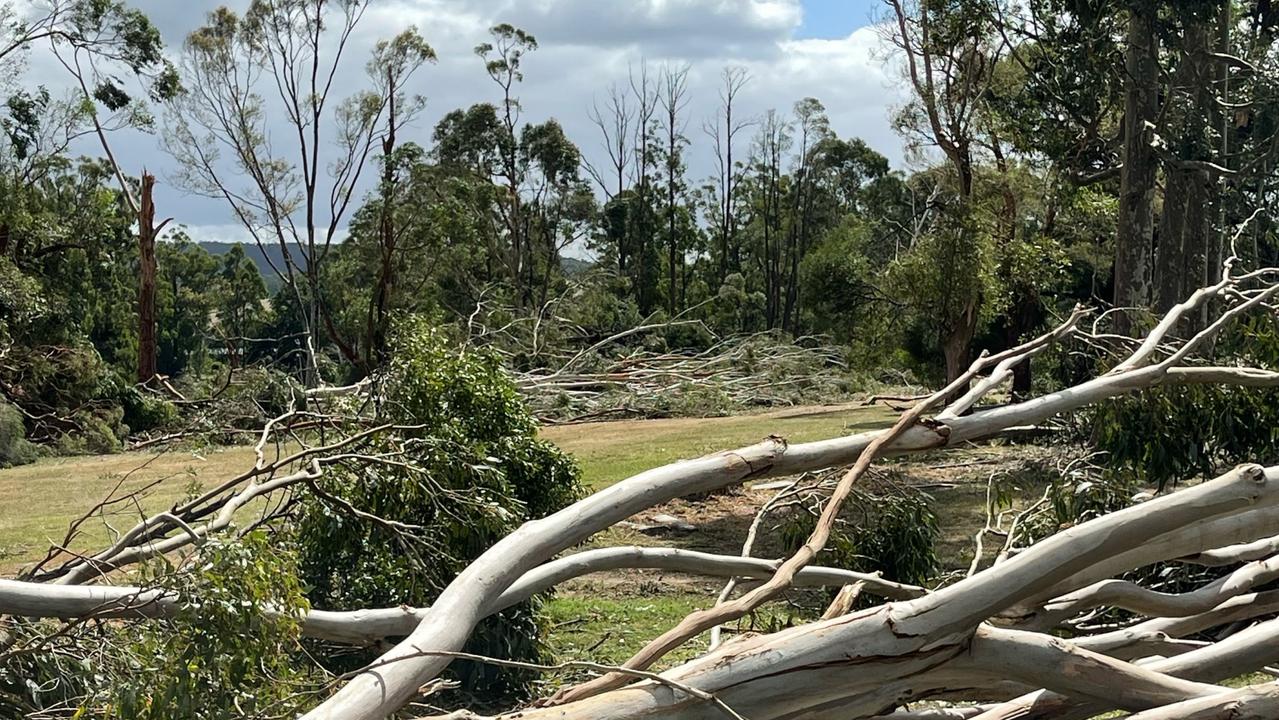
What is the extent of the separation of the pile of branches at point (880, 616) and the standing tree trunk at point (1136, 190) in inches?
328

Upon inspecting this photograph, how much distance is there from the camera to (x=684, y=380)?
22297mm

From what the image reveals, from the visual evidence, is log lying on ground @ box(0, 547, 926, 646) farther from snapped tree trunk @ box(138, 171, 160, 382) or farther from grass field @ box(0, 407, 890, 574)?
snapped tree trunk @ box(138, 171, 160, 382)

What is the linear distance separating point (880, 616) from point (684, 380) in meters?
18.9

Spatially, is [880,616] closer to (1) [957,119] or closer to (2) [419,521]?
(2) [419,521]

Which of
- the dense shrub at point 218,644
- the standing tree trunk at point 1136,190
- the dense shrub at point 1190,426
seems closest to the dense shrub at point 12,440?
the standing tree trunk at point 1136,190

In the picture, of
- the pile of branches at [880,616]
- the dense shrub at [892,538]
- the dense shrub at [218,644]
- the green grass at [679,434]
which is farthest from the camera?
the green grass at [679,434]

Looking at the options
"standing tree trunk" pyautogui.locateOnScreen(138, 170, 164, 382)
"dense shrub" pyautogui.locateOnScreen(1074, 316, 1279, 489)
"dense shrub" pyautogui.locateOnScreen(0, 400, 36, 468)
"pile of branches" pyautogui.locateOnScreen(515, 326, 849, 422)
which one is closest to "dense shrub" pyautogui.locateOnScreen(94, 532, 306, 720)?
"dense shrub" pyautogui.locateOnScreen(1074, 316, 1279, 489)

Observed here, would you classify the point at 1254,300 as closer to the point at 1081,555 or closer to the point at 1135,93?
the point at 1081,555

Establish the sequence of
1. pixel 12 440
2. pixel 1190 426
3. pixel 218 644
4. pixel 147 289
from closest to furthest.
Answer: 1. pixel 218 644
2. pixel 1190 426
3. pixel 12 440
4. pixel 147 289

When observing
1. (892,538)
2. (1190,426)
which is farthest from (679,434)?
(1190,426)

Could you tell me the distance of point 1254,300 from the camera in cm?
586

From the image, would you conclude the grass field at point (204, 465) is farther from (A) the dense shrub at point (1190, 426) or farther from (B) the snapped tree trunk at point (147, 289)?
(B) the snapped tree trunk at point (147, 289)

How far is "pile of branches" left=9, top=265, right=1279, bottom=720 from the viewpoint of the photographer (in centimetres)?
325

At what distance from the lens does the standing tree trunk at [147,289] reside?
2691 cm
